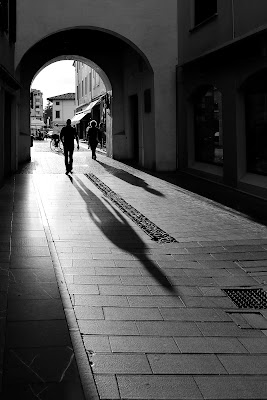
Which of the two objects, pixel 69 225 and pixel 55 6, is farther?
pixel 55 6

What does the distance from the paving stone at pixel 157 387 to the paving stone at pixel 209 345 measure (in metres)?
0.49

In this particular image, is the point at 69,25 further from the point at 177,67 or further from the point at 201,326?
the point at 201,326

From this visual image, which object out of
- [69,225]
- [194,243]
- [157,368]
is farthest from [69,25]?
[157,368]

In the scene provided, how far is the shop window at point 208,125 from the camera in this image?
14133 mm

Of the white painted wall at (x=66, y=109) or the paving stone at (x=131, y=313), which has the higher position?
the white painted wall at (x=66, y=109)

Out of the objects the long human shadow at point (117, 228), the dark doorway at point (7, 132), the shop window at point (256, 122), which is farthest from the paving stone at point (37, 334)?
the dark doorway at point (7, 132)

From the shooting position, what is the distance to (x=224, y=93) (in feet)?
43.3

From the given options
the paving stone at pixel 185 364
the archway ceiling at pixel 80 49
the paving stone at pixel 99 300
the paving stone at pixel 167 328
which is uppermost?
the archway ceiling at pixel 80 49

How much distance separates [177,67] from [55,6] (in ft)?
14.1

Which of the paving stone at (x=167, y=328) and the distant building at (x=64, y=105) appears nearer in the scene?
the paving stone at (x=167, y=328)

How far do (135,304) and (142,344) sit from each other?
891 mm

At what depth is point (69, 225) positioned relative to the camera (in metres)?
8.27

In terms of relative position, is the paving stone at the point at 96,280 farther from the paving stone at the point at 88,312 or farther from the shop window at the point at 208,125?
the shop window at the point at 208,125

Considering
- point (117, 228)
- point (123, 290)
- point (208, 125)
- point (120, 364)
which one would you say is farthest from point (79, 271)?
point (208, 125)
